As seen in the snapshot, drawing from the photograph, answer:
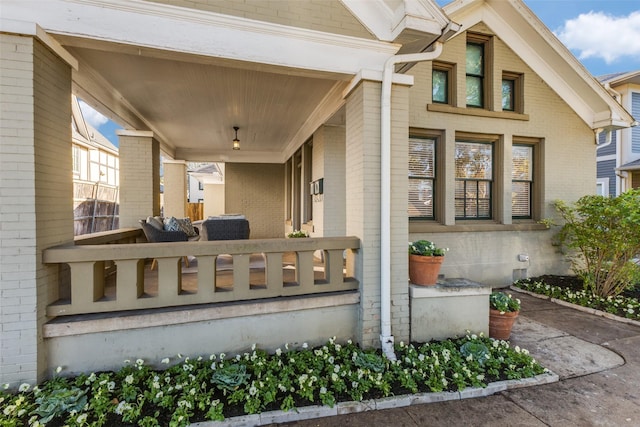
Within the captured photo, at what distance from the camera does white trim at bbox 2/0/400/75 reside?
8.30ft

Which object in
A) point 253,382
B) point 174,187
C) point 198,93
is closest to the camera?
point 253,382

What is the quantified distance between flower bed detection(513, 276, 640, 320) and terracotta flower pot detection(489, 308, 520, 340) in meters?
2.32

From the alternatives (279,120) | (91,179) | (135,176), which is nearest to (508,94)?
(279,120)

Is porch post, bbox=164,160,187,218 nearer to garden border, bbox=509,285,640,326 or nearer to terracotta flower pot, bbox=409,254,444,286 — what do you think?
terracotta flower pot, bbox=409,254,444,286

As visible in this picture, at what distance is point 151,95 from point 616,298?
27.2 feet

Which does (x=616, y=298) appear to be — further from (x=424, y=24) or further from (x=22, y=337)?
(x=22, y=337)

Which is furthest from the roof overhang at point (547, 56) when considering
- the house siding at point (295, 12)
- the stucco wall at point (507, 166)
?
the house siding at point (295, 12)

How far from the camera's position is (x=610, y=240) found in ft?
16.2

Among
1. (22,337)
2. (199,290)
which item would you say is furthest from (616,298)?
(22,337)

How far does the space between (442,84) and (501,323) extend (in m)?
4.28

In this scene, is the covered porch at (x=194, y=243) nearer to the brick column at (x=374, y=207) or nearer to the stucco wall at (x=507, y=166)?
the brick column at (x=374, y=207)

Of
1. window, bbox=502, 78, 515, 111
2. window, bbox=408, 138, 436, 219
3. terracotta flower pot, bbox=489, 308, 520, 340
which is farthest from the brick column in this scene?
window, bbox=502, 78, 515, 111

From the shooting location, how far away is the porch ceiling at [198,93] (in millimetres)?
3225

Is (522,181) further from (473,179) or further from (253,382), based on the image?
(253,382)
